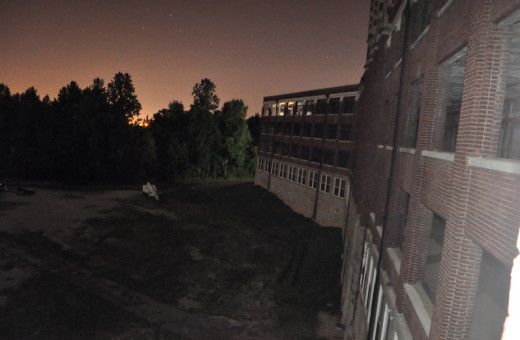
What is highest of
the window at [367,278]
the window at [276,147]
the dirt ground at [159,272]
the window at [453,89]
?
the window at [453,89]

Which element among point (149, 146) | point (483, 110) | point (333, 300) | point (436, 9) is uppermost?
point (436, 9)

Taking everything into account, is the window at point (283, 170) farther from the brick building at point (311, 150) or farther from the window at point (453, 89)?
the window at point (453, 89)

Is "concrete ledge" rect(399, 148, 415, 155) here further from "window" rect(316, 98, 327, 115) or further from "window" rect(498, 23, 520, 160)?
"window" rect(316, 98, 327, 115)

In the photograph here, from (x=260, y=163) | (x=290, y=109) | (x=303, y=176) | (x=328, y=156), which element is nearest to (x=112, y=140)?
(x=260, y=163)

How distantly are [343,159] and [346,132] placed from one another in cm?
291

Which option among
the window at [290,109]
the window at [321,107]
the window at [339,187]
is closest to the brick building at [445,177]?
the window at [339,187]

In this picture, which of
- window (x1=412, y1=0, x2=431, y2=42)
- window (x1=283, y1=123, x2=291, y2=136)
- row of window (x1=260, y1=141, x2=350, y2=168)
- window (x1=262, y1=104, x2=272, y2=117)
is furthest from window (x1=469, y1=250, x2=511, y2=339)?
window (x1=262, y1=104, x2=272, y2=117)

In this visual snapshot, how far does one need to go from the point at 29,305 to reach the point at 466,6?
21.4m

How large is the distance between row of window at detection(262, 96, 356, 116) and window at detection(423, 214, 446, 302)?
58.3 ft

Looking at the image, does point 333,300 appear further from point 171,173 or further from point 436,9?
point 171,173

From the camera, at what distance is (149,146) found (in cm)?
6147

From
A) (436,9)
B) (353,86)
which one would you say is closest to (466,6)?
(436,9)

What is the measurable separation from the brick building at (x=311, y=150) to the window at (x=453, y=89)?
15.1 metres

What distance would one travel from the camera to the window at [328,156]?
122 feet
